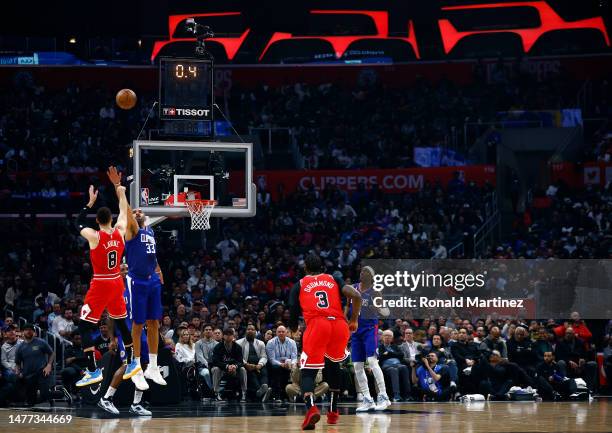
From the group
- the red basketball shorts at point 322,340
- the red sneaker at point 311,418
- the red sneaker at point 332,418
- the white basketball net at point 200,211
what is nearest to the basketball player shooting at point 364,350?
the red sneaker at point 332,418

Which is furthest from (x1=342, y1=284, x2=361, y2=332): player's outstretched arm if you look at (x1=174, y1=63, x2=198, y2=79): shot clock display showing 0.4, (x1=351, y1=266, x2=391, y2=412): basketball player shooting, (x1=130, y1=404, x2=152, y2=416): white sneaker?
(x1=174, y1=63, x2=198, y2=79): shot clock display showing 0.4

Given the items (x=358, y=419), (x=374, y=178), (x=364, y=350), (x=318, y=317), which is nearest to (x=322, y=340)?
(x=318, y=317)

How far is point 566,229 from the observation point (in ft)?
90.9

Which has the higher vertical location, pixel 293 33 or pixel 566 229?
pixel 293 33

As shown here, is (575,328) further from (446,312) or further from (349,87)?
(349,87)

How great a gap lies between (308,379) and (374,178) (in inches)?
780

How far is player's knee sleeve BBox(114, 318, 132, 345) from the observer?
13328 millimetres

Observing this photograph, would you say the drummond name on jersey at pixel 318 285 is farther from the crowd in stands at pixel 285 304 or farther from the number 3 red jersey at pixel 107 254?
the crowd in stands at pixel 285 304

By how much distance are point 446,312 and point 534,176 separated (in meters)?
11.5

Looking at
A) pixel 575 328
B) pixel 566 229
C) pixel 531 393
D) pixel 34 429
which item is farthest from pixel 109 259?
pixel 566 229

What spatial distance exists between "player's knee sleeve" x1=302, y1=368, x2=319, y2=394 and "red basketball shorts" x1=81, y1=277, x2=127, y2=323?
2.54 metres

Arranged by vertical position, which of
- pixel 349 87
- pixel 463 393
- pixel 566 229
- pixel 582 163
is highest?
pixel 349 87

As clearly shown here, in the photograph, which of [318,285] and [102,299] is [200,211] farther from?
[318,285]

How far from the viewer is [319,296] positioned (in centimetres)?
1247
